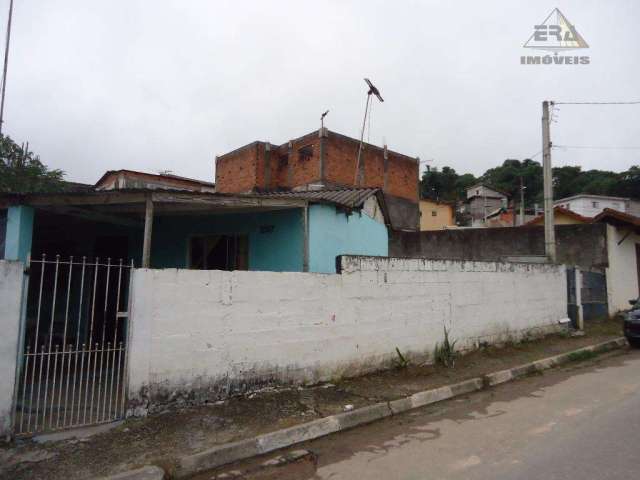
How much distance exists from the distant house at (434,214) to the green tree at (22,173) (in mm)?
30384

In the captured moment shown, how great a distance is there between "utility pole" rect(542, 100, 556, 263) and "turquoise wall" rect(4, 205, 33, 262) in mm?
12691

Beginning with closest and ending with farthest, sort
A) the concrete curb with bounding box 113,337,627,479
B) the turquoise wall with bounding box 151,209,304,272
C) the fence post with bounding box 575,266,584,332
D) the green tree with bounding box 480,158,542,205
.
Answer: the concrete curb with bounding box 113,337,627,479 → the turquoise wall with bounding box 151,209,304,272 → the fence post with bounding box 575,266,584,332 → the green tree with bounding box 480,158,542,205

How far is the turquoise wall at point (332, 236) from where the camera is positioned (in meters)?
8.65

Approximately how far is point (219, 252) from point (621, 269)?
1481 centimetres

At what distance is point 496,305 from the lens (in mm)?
9656

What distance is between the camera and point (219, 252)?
9.69 m

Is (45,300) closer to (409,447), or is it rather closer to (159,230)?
(159,230)

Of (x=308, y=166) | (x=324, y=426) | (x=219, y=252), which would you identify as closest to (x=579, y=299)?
(x=219, y=252)

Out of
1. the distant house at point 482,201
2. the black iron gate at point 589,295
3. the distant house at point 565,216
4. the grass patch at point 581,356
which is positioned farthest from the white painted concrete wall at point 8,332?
the distant house at point 482,201

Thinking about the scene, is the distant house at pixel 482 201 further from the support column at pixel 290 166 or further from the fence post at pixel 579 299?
the fence post at pixel 579 299

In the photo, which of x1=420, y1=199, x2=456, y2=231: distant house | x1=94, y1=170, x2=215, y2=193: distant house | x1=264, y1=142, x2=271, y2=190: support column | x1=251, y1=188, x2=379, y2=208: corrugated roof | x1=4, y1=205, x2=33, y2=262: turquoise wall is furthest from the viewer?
x1=420, y1=199, x2=456, y2=231: distant house

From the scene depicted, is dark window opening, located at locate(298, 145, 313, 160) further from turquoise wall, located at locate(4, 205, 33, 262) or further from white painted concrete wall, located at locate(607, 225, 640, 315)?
turquoise wall, located at locate(4, 205, 33, 262)

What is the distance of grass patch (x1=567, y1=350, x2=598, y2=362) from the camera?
9.43 metres

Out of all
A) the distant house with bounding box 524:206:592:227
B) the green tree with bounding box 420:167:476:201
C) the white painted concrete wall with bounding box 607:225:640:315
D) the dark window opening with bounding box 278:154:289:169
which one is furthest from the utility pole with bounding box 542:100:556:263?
the green tree with bounding box 420:167:476:201
